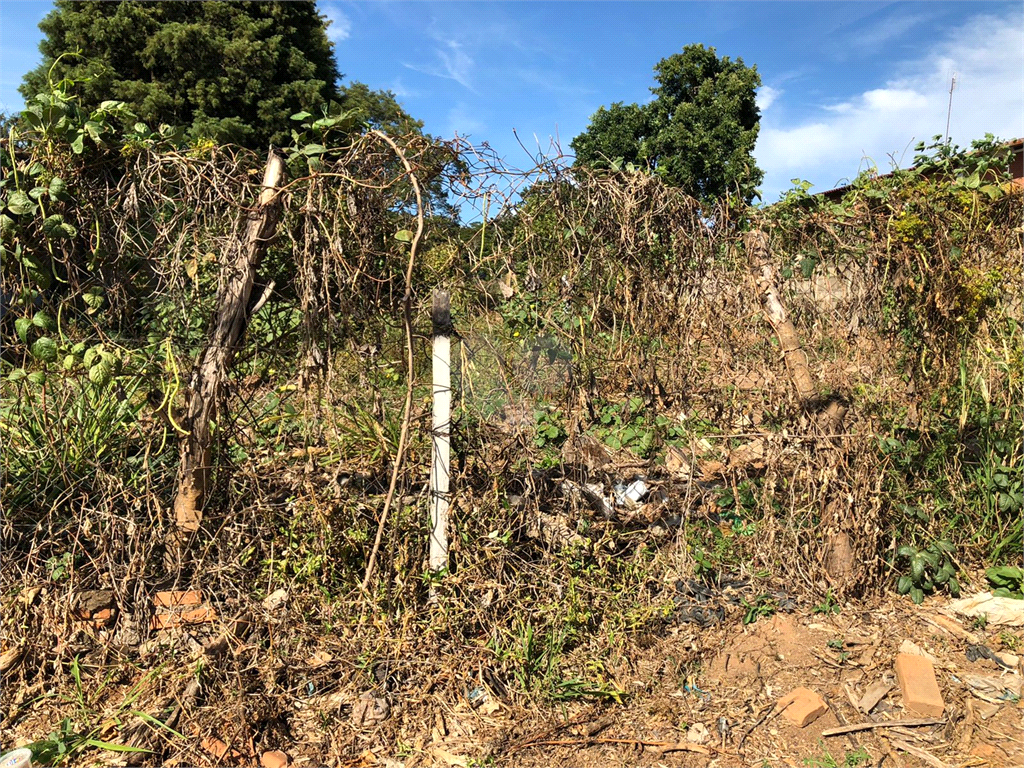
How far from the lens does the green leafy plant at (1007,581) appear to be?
11.0 ft

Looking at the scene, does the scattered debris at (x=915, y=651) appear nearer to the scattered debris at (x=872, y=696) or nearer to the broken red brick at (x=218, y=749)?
the scattered debris at (x=872, y=696)

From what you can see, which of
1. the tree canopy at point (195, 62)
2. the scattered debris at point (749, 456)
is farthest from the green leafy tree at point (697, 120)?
the scattered debris at point (749, 456)

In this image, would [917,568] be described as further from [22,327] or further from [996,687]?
[22,327]

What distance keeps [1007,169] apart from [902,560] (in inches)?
85.3

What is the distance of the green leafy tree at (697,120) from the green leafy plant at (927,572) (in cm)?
1791

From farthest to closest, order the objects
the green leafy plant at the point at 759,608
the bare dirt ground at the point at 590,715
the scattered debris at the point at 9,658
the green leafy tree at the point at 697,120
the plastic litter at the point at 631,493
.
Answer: the green leafy tree at the point at 697,120 < the plastic litter at the point at 631,493 < the green leafy plant at the point at 759,608 < the scattered debris at the point at 9,658 < the bare dirt ground at the point at 590,715

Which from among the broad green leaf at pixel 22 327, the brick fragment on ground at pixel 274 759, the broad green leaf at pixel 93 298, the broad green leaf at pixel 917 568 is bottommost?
the brick fragment on ground at pixel 274 759

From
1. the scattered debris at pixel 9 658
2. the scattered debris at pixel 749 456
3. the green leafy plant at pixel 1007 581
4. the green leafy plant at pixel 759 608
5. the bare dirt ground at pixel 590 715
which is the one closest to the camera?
the bare dirt ground at pixel 590 715

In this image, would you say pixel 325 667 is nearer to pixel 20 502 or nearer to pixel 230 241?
pixel 20 502

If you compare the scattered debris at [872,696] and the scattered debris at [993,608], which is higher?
the scattered debris at [993,608]

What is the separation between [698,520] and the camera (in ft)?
11.8

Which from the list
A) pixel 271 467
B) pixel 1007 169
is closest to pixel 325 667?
pixel 271 467

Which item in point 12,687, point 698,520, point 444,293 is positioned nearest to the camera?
point 12,687

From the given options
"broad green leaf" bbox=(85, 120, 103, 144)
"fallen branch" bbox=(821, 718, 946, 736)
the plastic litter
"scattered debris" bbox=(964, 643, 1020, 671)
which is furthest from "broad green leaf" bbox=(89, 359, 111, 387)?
"scattered debris" bbox=(964, 643, 1020, 671)
